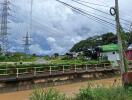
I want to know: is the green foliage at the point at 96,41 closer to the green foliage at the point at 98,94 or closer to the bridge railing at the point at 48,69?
the bridge railing at the point at 48,69

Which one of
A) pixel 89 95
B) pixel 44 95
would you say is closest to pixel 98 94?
pixel 89 95

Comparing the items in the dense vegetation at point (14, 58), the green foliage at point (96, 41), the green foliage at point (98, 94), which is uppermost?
the green foliage at point (96, 41)

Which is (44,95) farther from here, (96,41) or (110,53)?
(96,41)

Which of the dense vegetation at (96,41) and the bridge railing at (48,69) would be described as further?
the dense vegetation at (96,41)

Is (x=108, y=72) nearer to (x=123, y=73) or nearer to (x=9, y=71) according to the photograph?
(x=9, y=71)

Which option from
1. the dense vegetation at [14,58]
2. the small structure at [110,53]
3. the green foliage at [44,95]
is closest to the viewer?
the green foliage at [44,95]

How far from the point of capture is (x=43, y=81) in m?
42.7

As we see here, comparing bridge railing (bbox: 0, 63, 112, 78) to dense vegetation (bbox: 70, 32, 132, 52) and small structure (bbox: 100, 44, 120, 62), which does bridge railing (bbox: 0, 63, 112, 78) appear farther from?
dense vegetation (bbox: 70, 32, 132, 52)

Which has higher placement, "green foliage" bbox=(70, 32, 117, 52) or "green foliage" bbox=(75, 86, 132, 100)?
"green foliage" bbox=(70, 32, 117, 52)

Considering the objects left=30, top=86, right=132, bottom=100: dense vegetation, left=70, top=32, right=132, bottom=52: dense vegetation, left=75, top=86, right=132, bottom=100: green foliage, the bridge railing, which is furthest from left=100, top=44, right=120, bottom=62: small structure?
left=75, top=86, right=132, bottom=100: green foliage


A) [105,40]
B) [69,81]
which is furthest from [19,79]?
[105,40]

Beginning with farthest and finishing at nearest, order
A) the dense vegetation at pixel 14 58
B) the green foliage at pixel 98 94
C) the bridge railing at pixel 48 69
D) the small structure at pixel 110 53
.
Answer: the small structure at pixel 110 53
the dense vegetation at pixel 14 58
the bridge railing at pixel 48 69
the green foliage at pixel 98 94

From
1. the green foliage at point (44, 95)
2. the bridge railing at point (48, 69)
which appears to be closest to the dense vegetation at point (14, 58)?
the bridge railing at point (48, 69)

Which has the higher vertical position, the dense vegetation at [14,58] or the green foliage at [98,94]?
the dense vegetation at [14,58]
